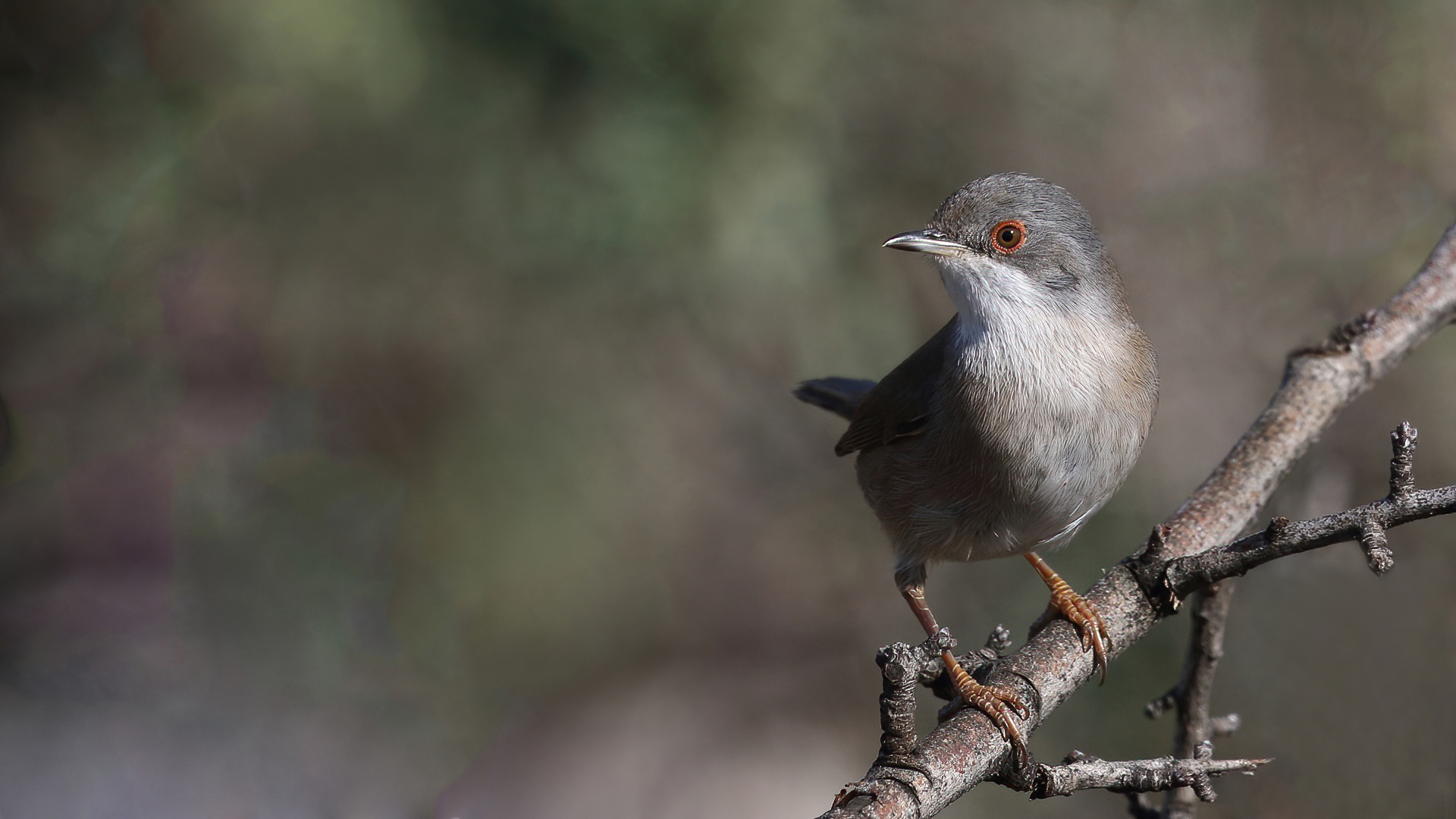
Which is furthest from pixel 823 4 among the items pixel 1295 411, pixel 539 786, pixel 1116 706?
pixel 539 786

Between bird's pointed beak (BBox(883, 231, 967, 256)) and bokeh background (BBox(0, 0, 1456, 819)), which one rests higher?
A: bokeh background (BBox(0, 0, 1456, 819))

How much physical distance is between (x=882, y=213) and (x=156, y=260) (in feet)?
13.7

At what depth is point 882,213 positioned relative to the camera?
6.60 m

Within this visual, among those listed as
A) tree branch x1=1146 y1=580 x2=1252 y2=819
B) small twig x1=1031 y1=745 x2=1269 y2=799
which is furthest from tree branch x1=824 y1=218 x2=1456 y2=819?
tree branch x1=1146 y1=580 x2=1252 y2=819

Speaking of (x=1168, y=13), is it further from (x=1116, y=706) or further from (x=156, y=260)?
(x=156, y=260)

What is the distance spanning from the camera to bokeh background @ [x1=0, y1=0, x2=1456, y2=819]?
5242 millimetres

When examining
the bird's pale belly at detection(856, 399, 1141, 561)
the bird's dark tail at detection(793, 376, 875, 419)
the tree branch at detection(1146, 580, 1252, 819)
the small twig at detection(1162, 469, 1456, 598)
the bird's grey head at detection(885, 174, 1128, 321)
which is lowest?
the small twig at detection(1162, 469, 1456, 598)

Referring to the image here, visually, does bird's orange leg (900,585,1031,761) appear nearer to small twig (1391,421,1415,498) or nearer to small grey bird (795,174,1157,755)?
small grey bird (795,174,1157,755)

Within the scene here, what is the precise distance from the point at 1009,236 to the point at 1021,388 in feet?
1.74

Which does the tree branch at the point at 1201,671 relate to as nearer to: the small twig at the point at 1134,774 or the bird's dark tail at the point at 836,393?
the small twig at the point at 1134,774

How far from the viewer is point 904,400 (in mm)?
3762

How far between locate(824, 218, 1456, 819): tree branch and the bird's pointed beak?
1.13m

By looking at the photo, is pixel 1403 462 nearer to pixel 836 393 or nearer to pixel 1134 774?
pixel 1134 774

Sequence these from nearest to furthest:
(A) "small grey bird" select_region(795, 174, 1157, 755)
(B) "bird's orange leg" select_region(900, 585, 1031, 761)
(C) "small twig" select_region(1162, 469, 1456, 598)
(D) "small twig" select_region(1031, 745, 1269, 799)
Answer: (C) "small twig" select_region(1162, 469, 1456, 598)
(D) "small twig" select_region(1031, 745, 1269, 799)
(B) "bird's orange leg" select_region(900, 585, 1031, 761)
(A) "small grey bird" select_region(795, 174, 1157, 755)
